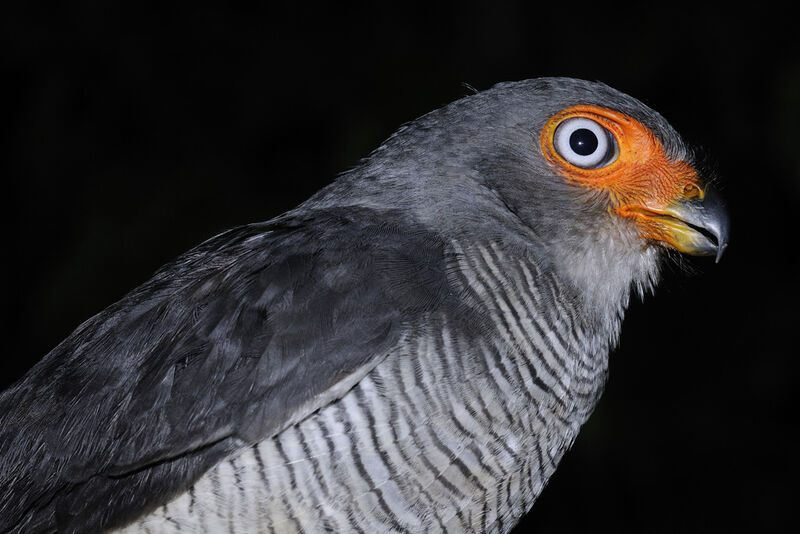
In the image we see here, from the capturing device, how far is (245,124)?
5.60 m

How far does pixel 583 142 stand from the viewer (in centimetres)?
254

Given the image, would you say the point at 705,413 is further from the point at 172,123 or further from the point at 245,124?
the point at 172,123

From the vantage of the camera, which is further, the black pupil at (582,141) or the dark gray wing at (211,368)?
the black pupil at (582,141)

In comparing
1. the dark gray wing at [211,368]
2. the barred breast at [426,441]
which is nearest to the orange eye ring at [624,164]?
the barred breast at [426,441]

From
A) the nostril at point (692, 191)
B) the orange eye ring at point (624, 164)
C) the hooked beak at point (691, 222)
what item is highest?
the orange eye ring at point (624, 164)

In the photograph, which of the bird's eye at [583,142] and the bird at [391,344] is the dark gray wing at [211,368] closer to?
the bird at [391,344]

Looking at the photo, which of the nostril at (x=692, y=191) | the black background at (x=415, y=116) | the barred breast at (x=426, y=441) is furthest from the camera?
the black background at (x=415, y=116)

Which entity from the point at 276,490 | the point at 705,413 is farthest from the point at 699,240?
the point at 705,413

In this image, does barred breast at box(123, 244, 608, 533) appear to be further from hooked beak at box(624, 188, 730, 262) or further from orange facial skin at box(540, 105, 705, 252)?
hooked beak at box(624, 188, 730, 262)

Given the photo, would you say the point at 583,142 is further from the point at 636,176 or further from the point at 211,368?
the point at 211,368

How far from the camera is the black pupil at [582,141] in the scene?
8.32ft

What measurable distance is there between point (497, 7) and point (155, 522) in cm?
422

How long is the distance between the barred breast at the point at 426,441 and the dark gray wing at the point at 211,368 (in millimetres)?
62

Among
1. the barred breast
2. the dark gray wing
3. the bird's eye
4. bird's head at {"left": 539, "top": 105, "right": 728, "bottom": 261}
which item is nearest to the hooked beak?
bird's head at {"left": 539, "top": 105, "right": 728, "bottom": 261}
